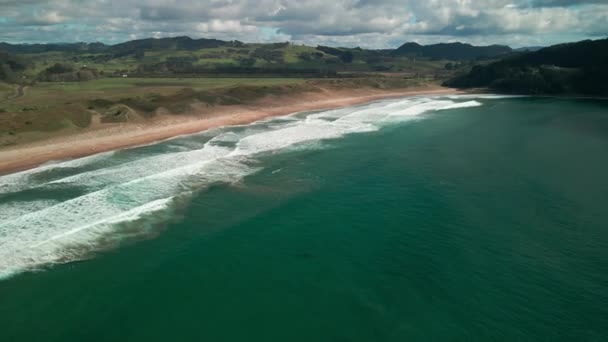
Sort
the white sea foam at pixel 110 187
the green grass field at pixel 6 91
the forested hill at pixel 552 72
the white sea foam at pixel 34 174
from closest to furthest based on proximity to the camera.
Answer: the white sea foam at pixel 110 187 < the white sea foam at pixel 34 174 < the green grass field at pixel 6 91 < the forested hill at pixel 552 72

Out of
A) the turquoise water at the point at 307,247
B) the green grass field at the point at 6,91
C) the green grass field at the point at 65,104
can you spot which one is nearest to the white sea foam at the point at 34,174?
the turquoise water at the point at 307,247

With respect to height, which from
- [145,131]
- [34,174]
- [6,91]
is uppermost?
[6,91]

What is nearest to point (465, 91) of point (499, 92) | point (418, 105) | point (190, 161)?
point (499, 92)

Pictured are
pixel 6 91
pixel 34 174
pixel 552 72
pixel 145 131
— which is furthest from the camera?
pixel 552 72

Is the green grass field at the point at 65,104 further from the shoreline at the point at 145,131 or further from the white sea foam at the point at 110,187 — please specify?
the white sea foam at the point at 110,187

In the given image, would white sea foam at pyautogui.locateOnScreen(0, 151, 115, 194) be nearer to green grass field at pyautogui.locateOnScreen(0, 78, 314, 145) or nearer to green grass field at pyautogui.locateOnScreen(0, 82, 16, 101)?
green grass field at pyautogui.locateOnScreen(0, 78, 314, 145)

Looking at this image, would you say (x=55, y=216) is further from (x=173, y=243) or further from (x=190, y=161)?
(x=190, y=161)

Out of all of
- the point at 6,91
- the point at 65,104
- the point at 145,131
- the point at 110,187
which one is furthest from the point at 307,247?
the point at 6,91

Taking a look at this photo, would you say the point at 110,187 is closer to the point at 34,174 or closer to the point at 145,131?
the point at 34,174
